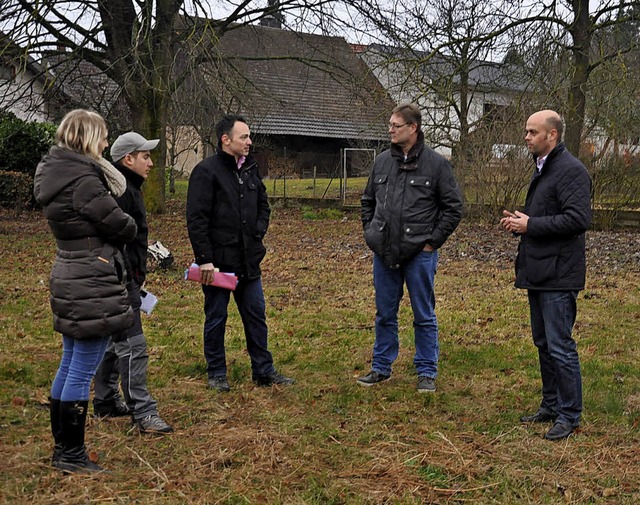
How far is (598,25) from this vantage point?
49.1 ft

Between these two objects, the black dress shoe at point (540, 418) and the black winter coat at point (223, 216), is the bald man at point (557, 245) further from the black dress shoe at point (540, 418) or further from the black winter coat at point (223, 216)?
the black winter coat at point (223, 216)

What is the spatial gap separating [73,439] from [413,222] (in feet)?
8.94

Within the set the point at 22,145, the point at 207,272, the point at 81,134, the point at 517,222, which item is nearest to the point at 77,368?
the point at 81,134

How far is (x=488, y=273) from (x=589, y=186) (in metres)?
6.17

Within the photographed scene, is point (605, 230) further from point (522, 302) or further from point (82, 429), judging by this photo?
point (82, 429)

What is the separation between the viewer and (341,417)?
4.93m

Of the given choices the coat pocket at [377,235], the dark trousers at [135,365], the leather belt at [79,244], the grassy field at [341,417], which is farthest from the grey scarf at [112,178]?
the coat pocket at [377,235]

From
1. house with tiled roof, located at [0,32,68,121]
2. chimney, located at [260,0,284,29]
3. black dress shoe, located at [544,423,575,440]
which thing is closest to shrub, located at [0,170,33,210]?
house with tiled roof, located at [0,32,68,121]

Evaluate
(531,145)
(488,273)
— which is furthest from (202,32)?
(531,145)

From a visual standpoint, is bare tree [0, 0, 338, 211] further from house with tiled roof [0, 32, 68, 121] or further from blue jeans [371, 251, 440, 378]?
blue jeans [371, 251, 440, 378]

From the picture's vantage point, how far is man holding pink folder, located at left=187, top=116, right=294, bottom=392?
5.30 meters

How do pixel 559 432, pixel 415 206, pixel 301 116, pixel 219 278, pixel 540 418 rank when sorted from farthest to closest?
pixel 301 116 → pixel 415 206 → pixel 219 278 → pixel 540 418 → pixel 559 432

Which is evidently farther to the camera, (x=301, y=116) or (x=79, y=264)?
(x=301, y=116)

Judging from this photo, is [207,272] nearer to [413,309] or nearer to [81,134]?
[413,309]
